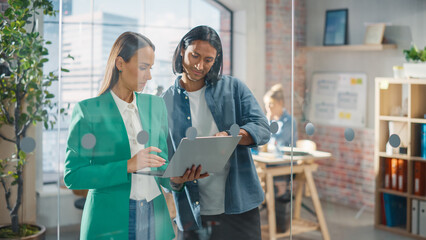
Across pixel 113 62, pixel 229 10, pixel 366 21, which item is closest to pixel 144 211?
pixel 113 62

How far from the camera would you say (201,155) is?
7.66 ft

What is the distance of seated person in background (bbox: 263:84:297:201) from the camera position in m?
2.63

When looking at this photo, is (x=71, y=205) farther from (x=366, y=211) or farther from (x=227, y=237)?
(x=366, y=211)

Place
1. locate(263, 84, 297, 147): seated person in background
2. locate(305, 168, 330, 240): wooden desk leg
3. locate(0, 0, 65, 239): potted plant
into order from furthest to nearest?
locate(305, 168, 330, 240): wooden desk leg < locate(263, 84, 297, 147): seated person in background < locate(0, 0, 65, 239): potted plant

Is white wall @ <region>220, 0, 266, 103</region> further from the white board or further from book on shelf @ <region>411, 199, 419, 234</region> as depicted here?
book on shelf @ <region>411, 199, 419, 234</region>

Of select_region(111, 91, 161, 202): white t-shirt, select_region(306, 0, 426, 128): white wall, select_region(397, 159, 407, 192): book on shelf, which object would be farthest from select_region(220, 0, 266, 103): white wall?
select_region(397, 159, 407, 192): book on shelf

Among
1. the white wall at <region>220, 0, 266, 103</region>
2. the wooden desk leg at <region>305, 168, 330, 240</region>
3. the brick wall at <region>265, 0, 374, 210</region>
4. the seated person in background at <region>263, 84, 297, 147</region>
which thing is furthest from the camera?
the wooden desk leg at <region>305, 168, 330, 240</region>

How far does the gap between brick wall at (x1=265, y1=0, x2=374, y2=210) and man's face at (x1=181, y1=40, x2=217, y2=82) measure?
417 mm

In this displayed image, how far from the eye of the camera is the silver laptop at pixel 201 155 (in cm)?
230

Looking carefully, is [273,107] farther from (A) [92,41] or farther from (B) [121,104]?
(A) [92,41]

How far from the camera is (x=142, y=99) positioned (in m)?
2.25

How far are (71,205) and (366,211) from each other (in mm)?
1841

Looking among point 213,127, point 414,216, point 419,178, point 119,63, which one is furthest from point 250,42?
point 414,216

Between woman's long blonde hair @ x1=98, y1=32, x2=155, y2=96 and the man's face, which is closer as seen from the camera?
woman's long blonde hair @ x1=98, y1=32, x2=155, y2=96
